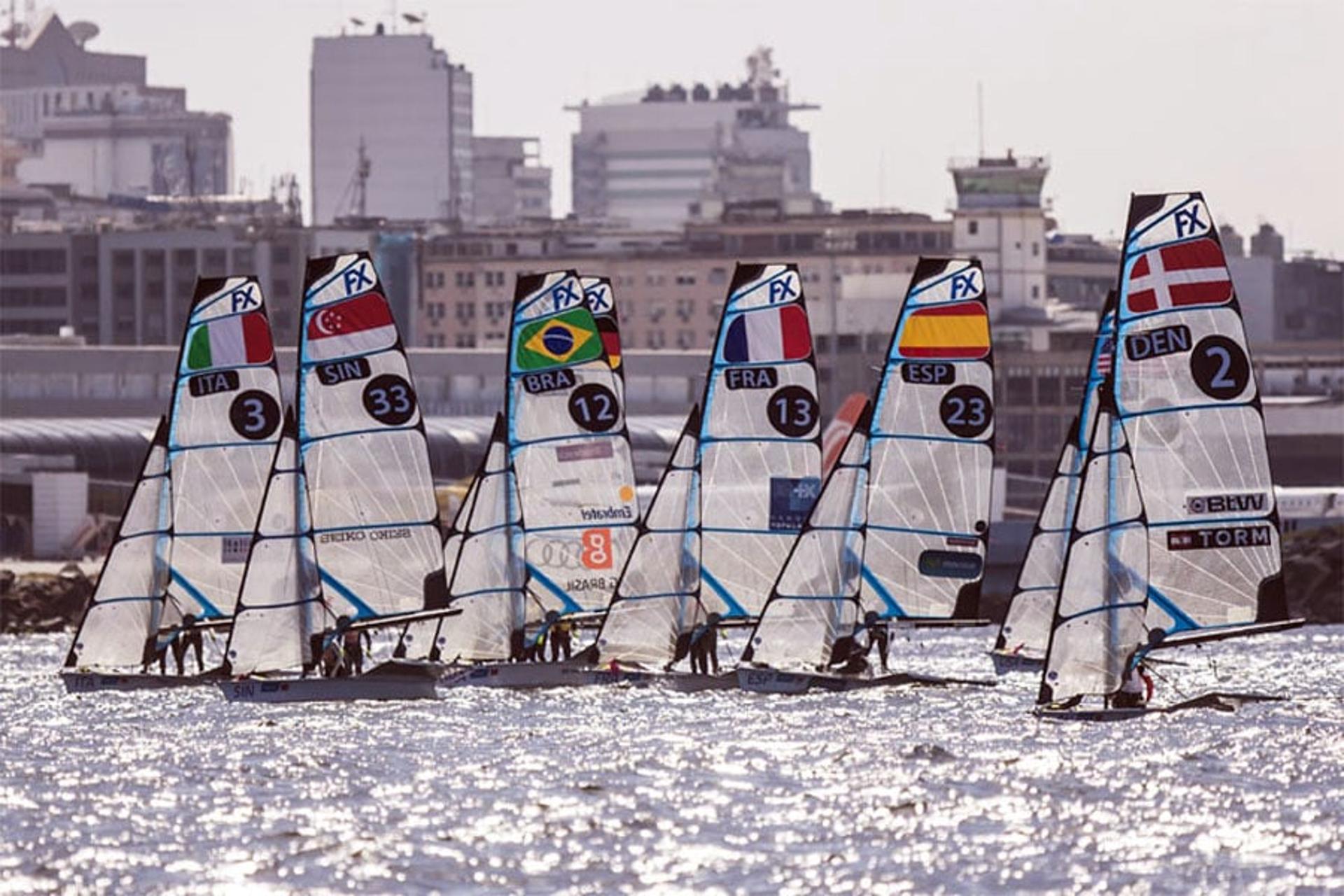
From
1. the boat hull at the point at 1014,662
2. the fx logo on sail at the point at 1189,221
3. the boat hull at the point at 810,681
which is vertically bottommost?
the boat hull at the point at 1014,662

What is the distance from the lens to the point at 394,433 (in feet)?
248

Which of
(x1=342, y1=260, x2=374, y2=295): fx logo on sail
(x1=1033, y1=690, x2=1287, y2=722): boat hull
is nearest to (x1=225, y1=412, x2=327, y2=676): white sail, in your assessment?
(x1=342, y1=260, x2=374, y2=295): fx logo on sail

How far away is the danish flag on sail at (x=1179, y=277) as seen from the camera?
65000mm

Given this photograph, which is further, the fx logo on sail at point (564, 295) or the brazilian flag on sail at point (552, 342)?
the fx logo on sail at point (564, 295)

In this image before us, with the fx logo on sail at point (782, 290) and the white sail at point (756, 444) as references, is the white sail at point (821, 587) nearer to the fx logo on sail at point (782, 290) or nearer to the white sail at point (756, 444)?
the white sail at point (756, 444)

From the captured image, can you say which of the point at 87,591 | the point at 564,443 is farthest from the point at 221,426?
the point at 87,591

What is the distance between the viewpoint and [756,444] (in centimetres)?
7881

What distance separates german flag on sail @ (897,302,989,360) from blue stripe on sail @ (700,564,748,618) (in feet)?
21.1

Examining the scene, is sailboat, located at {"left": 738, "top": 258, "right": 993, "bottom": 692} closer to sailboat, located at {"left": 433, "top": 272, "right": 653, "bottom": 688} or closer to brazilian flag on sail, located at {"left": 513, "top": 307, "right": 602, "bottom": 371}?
sailboat, located at {"left": 433, "top": 272, "right": 653, "bottom": 688}

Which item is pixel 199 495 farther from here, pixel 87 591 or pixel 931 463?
pixel 87 591

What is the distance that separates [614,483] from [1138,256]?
20.1 meters

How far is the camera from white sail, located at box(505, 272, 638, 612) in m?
81.9

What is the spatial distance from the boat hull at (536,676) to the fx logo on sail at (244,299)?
841cm

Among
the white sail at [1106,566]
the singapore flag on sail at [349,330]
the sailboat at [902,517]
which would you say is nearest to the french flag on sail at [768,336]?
the sailboat at [902,517]
